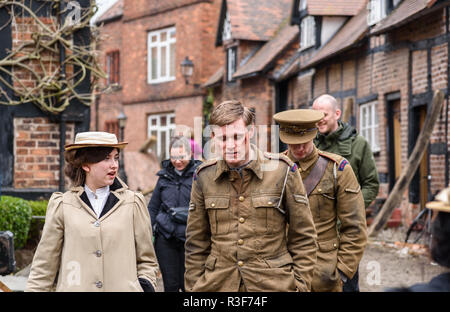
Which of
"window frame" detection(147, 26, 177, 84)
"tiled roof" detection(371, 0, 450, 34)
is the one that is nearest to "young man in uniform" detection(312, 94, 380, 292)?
"tiled roof" detection(371, 0, 450, 34)

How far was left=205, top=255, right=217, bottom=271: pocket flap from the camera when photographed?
4160 mm

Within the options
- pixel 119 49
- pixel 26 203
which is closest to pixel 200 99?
pixel 119 49

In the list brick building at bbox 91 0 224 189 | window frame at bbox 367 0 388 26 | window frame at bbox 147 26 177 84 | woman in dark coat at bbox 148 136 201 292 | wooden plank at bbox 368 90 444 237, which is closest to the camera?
woman in dark coat at bbox 148 136 201 292

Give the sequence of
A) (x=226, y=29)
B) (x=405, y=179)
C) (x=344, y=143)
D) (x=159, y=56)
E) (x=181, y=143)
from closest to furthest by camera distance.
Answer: (x=344, y=143) < (x=181, y=143) < (x=405, y=179) < (x=226, y=29) < (x=159, y=56)

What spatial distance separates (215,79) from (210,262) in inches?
919

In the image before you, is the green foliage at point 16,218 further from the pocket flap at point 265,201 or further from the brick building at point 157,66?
the brick building at point 157,66

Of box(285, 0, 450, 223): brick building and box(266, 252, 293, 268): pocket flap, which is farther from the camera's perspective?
box(285, 0, 450, 223): brick building

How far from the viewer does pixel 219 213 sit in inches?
162

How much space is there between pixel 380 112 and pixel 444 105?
316 centimetres

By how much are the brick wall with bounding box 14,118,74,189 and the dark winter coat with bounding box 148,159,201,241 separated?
4.33m

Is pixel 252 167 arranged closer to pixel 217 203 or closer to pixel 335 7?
pixel 217 203

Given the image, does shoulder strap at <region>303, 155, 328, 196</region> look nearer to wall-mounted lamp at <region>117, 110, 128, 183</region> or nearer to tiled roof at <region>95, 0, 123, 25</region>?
wall-mounted lamp at <region>117, 110, 128, 183</region>

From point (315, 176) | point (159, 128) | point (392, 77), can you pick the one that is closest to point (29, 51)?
point (315, 176)

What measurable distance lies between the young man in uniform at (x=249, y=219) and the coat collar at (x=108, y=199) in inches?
17.1
